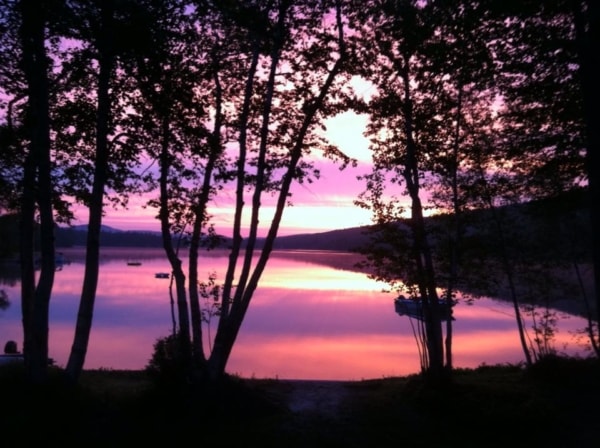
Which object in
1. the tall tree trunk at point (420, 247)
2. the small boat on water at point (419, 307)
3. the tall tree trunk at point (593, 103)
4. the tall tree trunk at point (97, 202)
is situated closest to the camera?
the tall tree trunk at point (593, 103)

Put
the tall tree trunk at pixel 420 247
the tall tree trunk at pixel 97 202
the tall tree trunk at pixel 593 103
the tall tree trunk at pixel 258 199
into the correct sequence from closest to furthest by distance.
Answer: the tall tree trunk at pixel 593 103, the tall tree trunk at pixel 97 202, the tall tree trunk at pixel 258 199, the tall tree trunk at pixel 420 247

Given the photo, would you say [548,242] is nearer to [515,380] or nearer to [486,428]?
[515,380]

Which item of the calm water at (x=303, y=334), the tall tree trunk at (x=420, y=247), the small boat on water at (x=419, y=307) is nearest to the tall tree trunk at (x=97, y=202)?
the tall tree trunk at (x=420, y=247)

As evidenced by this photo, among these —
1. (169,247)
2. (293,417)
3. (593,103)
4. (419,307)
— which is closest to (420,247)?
(419,307)

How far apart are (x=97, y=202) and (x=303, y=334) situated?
74.6 feet

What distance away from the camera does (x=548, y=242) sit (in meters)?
16.8

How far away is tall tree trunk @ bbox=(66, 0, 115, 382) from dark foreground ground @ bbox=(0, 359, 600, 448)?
2.20 ft

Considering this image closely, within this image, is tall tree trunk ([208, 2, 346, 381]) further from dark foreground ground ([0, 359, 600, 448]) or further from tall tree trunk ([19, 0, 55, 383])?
tall tree trunk ([19, 0, 55, 383])

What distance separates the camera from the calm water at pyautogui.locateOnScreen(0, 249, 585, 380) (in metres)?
22.8

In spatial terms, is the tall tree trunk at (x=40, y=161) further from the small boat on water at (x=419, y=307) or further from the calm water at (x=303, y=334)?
the calm water at (x=303, y=334)

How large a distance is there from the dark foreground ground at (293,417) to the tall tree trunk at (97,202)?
0.67m

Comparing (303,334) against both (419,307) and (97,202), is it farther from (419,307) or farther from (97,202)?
(97,202)

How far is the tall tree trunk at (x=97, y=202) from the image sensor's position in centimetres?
914

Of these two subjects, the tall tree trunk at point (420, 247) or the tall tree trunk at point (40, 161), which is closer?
the tall tree trunk at point (40, 161)
